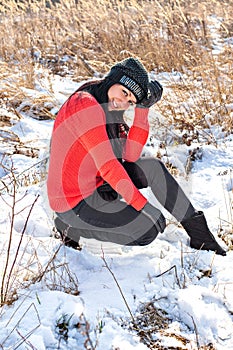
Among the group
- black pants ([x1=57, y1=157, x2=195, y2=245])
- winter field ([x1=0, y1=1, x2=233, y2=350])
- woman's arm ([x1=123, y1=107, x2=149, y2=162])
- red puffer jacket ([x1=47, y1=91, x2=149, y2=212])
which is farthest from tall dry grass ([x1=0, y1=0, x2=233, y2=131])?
red puffer jacket ([x1=47, y1=91, x2=149, y2=212])

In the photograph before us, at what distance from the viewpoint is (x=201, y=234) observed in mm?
2385

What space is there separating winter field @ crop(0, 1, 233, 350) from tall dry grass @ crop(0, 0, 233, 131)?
30mm

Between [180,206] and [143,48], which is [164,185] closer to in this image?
[180,206]

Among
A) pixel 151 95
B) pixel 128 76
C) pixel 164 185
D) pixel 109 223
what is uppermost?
pixel 128 76

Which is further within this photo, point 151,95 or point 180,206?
point 151,95

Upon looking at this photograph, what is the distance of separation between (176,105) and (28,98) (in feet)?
4.95

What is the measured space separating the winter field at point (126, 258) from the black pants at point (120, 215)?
0.09 meters

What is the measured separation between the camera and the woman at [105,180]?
2.25 metres

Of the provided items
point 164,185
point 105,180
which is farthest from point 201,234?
point 105,180

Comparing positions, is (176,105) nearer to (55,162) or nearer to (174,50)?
(174,50)

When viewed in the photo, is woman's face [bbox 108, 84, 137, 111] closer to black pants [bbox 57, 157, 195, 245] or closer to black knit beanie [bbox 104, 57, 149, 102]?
black knit beanie [bbox 104, 57, 149, 102]

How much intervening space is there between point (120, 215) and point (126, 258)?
0.74 feet

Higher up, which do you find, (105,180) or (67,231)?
(105,180)

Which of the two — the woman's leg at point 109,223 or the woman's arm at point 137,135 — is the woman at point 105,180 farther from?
the woman's arm at point 137,135
